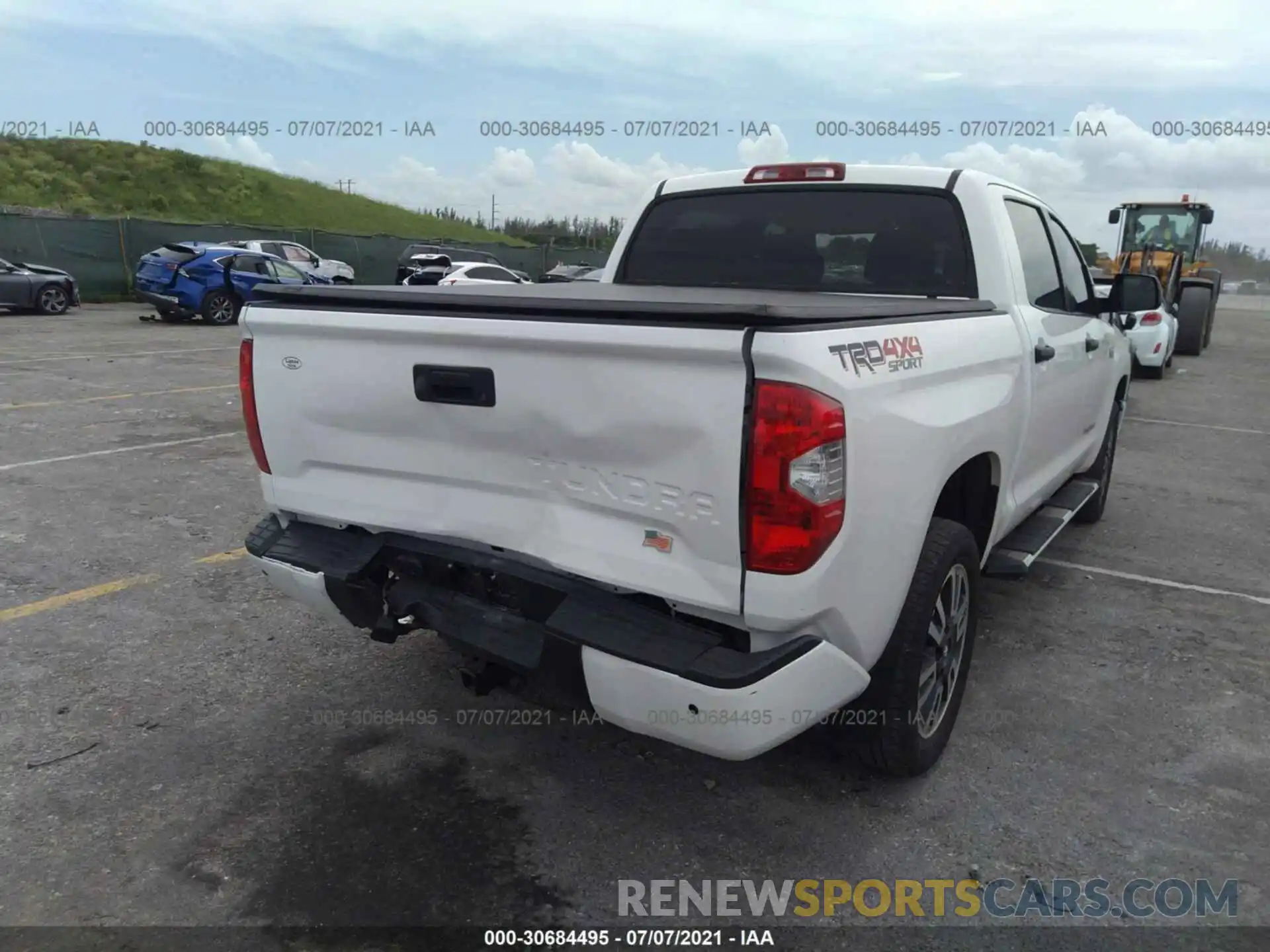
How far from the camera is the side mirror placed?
4.93 meters

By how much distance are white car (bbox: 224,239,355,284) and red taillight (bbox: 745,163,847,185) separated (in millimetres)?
21426

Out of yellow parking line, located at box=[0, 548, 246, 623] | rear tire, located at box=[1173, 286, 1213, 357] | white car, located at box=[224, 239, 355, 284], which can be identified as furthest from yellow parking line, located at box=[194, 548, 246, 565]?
white car, located at box=[224, 239, 355, 284]

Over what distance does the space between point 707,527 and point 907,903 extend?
122cm

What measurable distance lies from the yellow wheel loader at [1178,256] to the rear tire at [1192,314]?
0.01 metres

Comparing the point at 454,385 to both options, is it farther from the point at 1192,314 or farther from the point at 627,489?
the point at 1192,314

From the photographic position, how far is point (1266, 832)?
9.62 feet

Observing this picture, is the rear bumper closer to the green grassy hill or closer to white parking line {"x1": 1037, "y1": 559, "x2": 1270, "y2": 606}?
white parking line {"x1": 1037, "y1": 559, "x2": 1270, "y2": 606}

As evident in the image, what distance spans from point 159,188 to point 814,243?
57651mm

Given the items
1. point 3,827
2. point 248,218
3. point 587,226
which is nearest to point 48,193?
point 248,218

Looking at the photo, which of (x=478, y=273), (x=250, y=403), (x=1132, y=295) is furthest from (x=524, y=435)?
(x=478, y=273)

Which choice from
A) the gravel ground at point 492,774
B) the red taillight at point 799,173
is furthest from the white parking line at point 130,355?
the red taillight at point 799,173

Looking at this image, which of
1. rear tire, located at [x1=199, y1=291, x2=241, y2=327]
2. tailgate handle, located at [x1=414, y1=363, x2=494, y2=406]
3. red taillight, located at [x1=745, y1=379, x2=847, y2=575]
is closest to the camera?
red taillight, located at [x1=745, y1=379, x2=847, y2=575]

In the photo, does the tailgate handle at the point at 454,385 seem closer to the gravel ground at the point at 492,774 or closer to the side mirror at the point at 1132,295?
the gravel ground at the point at 492,774

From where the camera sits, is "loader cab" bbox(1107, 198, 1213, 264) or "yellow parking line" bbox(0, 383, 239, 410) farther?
"loader cab" bbox(1107, 198, 1213, 264)
